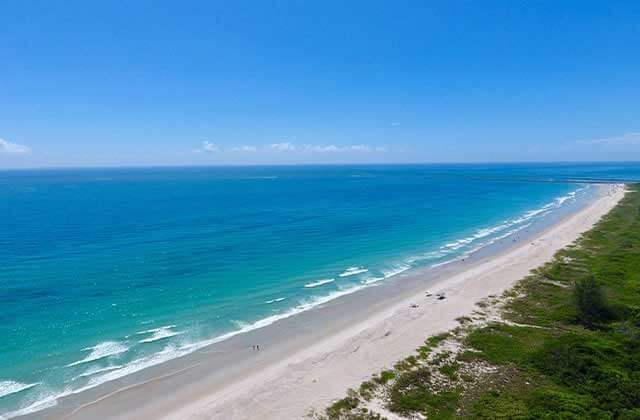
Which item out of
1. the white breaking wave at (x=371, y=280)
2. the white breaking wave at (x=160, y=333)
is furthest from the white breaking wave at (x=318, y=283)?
the white breaking wave at (x=160, y=333)

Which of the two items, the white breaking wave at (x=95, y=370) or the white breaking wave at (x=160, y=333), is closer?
the white breaking wave at (x=95, y=370)

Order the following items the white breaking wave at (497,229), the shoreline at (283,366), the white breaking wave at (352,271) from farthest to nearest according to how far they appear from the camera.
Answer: the white breaking wave at (497,229), the white breaking wave at (352,271), the shoreline at (283,366)

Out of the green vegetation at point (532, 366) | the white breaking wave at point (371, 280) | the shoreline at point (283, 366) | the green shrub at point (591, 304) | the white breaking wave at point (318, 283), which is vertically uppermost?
the green shrub at point (591, 304)

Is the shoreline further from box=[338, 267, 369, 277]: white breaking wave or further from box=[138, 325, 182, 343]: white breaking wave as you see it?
box=[338, 267, 369, 277]: white breaking wave

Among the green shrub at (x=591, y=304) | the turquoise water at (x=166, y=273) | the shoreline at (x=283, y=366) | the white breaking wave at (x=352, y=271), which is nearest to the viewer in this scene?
the shoreline at (x=283, y=366)

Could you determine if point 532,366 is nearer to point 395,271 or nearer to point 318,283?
point 318,283

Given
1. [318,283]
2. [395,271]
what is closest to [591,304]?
[395,271]

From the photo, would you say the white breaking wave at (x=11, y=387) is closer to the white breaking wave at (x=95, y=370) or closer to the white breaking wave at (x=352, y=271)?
the white breaking wave at (x=95, y=370)
